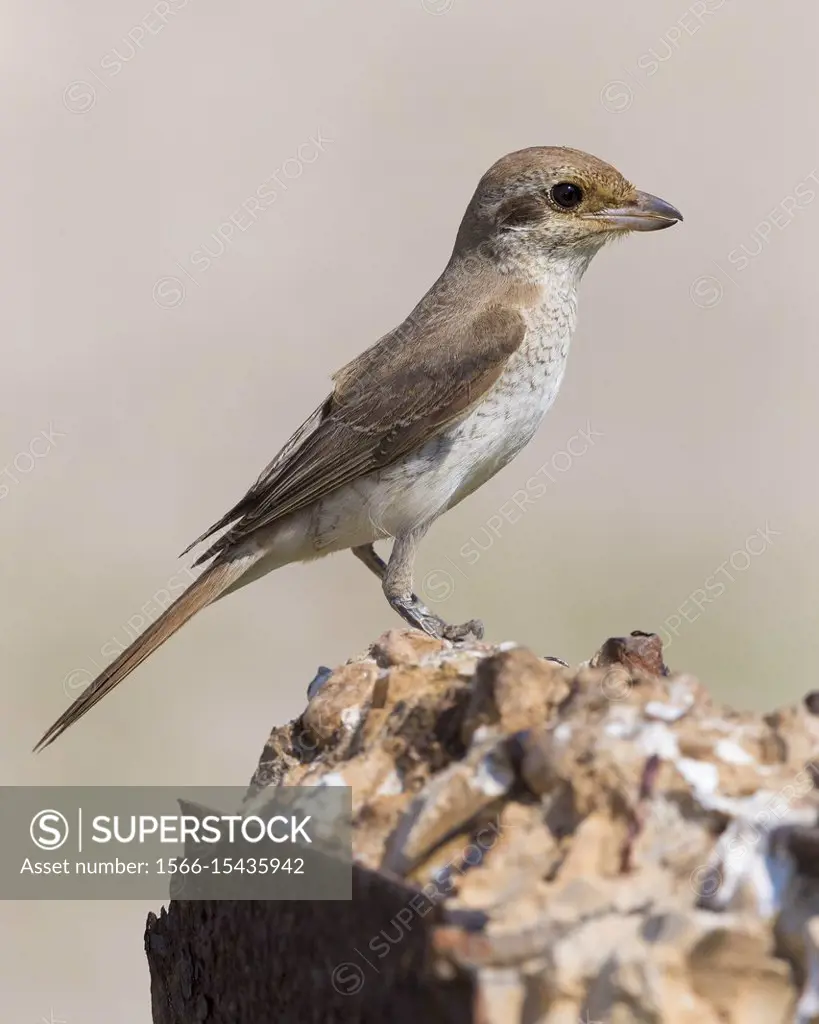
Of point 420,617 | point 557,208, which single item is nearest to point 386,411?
point 420,617

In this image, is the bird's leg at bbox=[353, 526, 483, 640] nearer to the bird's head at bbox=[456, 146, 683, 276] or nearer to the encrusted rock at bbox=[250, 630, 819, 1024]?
the bird's head at bbox=[456, 146, 683, 276]

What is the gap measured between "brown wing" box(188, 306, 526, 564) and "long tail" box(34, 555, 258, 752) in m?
0.10

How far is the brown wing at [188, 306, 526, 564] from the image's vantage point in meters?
4.80

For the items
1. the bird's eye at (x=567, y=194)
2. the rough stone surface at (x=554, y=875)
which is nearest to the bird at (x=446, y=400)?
the bird's eye at (x=567, y=194)

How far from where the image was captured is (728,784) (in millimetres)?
1790

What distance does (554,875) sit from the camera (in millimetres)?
1709

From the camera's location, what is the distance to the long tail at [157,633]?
4.39 m

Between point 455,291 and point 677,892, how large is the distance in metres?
3.78

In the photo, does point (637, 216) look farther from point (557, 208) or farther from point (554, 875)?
point (554, 875)

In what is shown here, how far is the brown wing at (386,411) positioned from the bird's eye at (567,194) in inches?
18.0

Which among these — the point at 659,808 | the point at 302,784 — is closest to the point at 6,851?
the point at 302,784

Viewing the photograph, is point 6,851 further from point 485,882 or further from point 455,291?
point 485,882

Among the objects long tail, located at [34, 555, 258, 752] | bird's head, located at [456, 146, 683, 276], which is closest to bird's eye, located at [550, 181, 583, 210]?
bird's head, located at [456, 146, 683, 276]

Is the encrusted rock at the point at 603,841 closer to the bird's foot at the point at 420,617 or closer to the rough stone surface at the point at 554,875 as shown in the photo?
the rough stone surface at the point at 554,875
